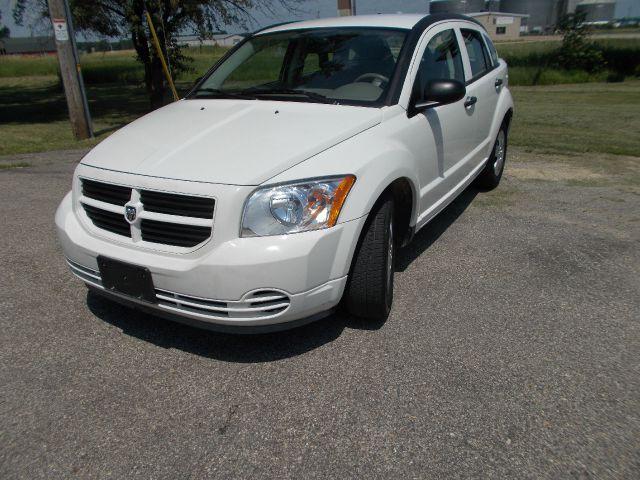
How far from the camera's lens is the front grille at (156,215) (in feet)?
8.25

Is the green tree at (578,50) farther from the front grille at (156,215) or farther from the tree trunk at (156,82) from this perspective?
the front grille at (156,215)

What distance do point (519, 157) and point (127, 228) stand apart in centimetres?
636

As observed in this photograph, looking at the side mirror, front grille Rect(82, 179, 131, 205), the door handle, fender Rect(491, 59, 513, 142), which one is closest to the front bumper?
front grille Rect(82, 179, 131, 205)

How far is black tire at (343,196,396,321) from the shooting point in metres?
2.85

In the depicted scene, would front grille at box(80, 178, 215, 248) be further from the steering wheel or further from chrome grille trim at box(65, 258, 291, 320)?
the steering wheel

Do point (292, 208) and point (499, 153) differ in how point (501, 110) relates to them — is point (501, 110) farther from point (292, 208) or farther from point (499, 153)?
point (292, 208)

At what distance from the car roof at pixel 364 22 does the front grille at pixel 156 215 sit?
7.11ft

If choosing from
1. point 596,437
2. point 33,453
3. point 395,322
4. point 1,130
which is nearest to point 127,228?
point 33,453

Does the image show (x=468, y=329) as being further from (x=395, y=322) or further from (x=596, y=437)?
(x=596, y=437)

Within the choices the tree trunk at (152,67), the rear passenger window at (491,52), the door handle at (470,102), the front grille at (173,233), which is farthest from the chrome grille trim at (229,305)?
the tree trunk at (152,67)

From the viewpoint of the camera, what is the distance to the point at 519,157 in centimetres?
764

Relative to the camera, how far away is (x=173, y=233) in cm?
258

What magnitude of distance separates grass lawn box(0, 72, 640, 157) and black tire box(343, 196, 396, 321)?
241 inches

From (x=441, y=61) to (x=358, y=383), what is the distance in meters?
2.60
